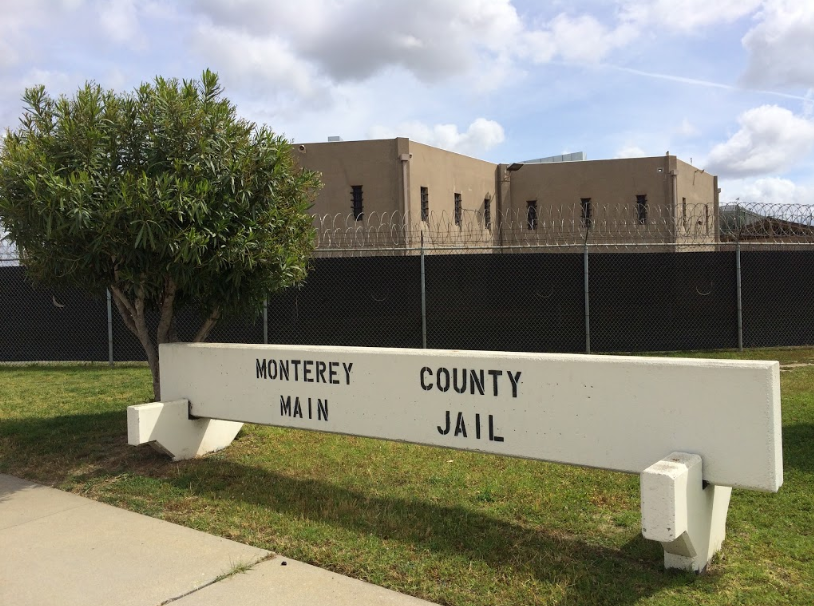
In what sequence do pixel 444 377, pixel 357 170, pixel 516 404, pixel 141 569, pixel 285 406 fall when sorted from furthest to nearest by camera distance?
pixel 357 170 < pixel 285 406 < pixel 444 377 < pixel 516 404 < pixel 141 569

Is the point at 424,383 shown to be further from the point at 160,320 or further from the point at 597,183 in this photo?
the point at 597,183

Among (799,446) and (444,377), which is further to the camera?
(799,446)

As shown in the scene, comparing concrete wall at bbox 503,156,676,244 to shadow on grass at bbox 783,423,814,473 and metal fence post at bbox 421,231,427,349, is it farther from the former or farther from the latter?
shadow on grass at bbox 783,423,814,473

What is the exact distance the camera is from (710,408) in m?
3.40

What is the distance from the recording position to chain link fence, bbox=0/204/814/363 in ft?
37.4

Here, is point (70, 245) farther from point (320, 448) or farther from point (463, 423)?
point (463, 423)

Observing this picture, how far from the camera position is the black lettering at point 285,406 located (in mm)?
5238

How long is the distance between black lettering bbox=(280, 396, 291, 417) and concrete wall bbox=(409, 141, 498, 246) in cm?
1541

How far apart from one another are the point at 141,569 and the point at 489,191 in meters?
24.1

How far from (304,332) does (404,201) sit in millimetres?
10551

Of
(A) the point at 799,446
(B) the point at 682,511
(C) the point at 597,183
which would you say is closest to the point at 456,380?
(B) the point at 682,511

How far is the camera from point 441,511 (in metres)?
4.52

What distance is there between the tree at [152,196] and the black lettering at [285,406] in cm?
121

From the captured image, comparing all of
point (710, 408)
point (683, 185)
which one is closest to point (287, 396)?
point (710, 408)
